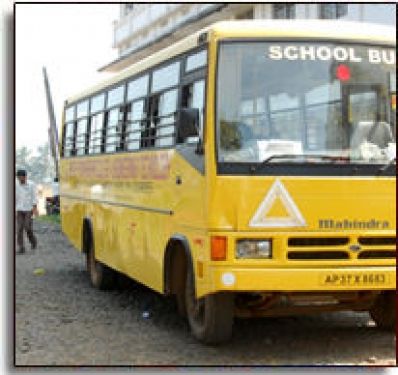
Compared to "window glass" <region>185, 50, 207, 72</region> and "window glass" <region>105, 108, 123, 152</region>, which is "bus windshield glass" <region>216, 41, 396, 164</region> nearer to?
"window glass" <region>185, 50, 207, 72</region>

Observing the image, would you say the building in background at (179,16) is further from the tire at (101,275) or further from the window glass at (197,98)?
the tire at (101,275)

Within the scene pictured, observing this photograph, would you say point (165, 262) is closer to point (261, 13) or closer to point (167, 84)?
point (167, 84)

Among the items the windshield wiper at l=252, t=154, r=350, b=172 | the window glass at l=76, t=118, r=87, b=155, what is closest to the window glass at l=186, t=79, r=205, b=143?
the windshield wiper at l=252, t=154, r=350, b=172

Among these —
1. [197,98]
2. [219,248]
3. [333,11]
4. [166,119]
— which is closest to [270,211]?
[219,248]

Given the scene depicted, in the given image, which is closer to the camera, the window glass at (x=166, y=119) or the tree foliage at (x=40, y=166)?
the window glass at (x=166, y=119)

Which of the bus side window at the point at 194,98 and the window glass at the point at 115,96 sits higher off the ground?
the window glass at the point at 115,96

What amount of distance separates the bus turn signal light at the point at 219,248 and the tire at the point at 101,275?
488 centimetres

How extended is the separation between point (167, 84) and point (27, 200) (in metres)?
7.89

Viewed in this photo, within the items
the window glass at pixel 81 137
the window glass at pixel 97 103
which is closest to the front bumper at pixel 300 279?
the window glass at pixel 97 103

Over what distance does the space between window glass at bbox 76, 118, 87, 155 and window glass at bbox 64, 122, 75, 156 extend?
43cm

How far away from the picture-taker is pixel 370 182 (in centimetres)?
728

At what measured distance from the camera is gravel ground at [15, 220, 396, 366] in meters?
7.75

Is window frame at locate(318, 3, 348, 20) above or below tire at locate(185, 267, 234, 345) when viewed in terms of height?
above

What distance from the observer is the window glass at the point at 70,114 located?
1343 centimetres
